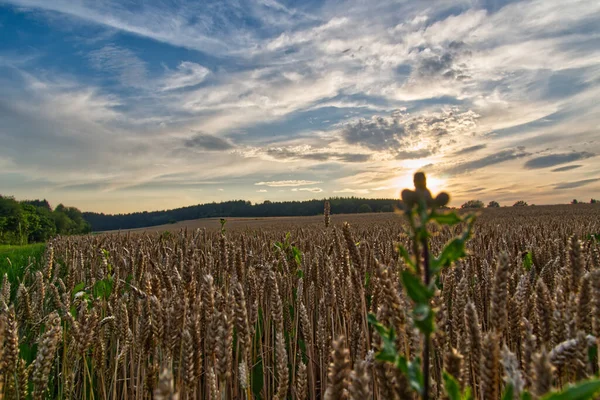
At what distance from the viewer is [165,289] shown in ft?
11.3

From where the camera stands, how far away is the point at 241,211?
99.0 metres

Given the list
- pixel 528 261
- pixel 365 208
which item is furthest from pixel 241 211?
pixel 528 261

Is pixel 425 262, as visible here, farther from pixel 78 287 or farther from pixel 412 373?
pixel 78 287

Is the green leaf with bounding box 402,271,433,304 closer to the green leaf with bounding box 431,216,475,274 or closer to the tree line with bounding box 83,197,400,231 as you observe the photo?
the green leaf with bounding box 431,216,475,274

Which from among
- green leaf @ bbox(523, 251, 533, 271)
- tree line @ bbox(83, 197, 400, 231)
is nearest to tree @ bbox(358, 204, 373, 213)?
tree line @ bbox(83, 197, 400, 231)

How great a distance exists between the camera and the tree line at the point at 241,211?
92.4 m

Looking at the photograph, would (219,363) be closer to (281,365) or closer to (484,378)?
(281,365)

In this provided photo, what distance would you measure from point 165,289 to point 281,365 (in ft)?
5.74

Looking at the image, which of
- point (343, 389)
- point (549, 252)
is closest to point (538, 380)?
point (343, 389)

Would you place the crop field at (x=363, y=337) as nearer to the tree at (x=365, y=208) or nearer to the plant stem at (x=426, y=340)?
the plant stem at (x=426, y=340)

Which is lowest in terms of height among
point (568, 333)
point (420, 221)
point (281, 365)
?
point (281, 365)

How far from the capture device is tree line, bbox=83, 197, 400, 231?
92.4 meters

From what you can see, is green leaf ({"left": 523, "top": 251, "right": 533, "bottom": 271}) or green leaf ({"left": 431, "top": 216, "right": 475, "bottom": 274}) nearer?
green leaf ({"left": 431, "top": 216, "right": 475, "bottom": 274})

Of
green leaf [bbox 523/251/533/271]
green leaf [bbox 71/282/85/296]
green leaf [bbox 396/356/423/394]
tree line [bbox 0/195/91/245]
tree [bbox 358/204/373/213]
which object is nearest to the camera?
green leaf [bbox 396/356/423/394]
